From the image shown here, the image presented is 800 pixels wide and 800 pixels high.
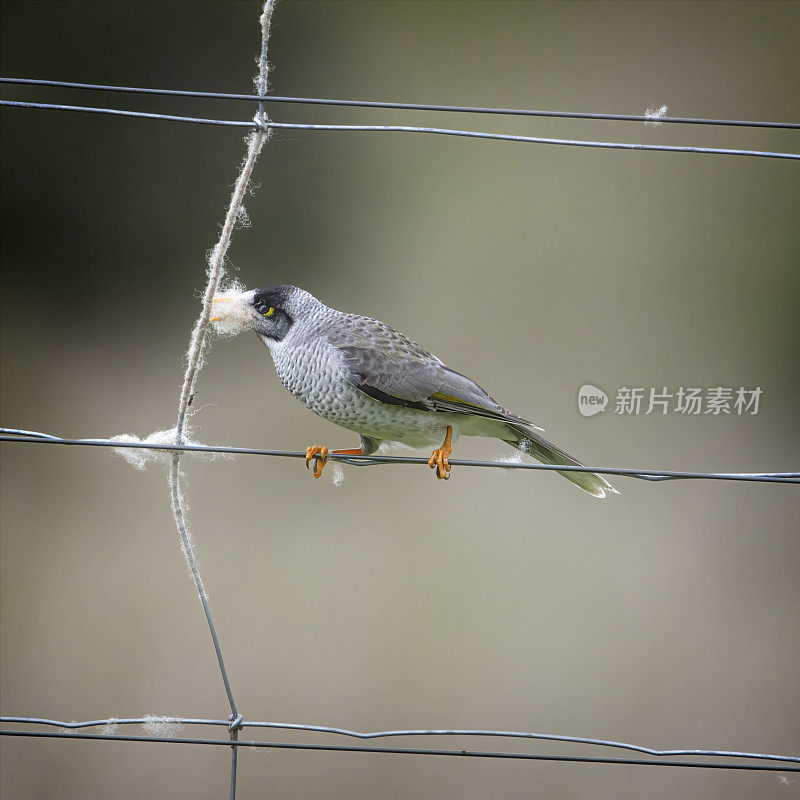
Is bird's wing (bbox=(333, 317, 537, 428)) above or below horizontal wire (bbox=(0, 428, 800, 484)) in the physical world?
above

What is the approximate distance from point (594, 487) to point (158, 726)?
93 centimetres

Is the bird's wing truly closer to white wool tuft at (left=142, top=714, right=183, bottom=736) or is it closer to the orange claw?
the orange claw

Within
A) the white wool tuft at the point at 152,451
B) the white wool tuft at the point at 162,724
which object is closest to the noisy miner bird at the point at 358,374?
the white wool tuft at the point at 152,451

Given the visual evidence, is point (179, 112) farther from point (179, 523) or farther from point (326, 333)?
point (179, 523)

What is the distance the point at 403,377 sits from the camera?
1477 millimetres

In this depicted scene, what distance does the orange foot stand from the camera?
1.49 m

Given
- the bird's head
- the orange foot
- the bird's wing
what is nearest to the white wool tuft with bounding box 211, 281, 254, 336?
the bird's head

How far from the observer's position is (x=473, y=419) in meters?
1.58

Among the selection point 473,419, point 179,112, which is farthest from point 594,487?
point 179,112

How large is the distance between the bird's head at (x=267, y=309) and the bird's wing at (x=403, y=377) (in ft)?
0.36

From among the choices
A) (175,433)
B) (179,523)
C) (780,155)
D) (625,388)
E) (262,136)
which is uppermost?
(625,388)

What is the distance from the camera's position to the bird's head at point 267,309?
4.81 feet

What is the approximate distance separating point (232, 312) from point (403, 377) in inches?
12.9

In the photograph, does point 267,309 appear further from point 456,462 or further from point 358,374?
point 456,462
